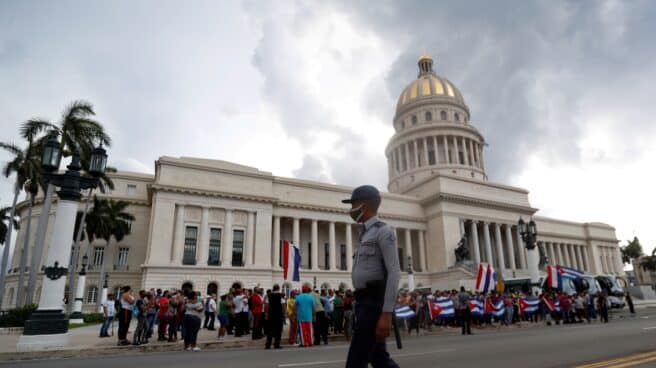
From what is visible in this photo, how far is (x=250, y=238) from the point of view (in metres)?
38.6

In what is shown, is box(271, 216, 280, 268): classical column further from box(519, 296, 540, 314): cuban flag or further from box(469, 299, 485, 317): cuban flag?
box(519, 296, 540, 314): cuban flag

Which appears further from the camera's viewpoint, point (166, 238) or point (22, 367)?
point (166, 238)

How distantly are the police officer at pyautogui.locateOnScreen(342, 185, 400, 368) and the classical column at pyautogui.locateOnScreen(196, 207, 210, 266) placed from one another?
35.3 m

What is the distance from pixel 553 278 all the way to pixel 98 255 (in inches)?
1603

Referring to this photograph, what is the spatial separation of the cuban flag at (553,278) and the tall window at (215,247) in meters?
27.3

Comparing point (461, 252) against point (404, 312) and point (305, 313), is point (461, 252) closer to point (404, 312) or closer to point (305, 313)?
point (404, 312)

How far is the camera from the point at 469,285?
130 feet

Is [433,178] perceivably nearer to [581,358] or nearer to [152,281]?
[152,281]

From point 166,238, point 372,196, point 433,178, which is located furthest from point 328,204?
point 372,196

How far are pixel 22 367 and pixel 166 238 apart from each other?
96.9ft

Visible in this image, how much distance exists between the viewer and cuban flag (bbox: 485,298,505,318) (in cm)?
1892

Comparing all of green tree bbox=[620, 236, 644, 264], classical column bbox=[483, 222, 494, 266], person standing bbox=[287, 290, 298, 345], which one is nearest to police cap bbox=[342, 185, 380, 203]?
person standing bbox=[287, 290, 298, 345]

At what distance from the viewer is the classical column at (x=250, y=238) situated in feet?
124

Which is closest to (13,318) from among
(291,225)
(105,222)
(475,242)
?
(105,222)
